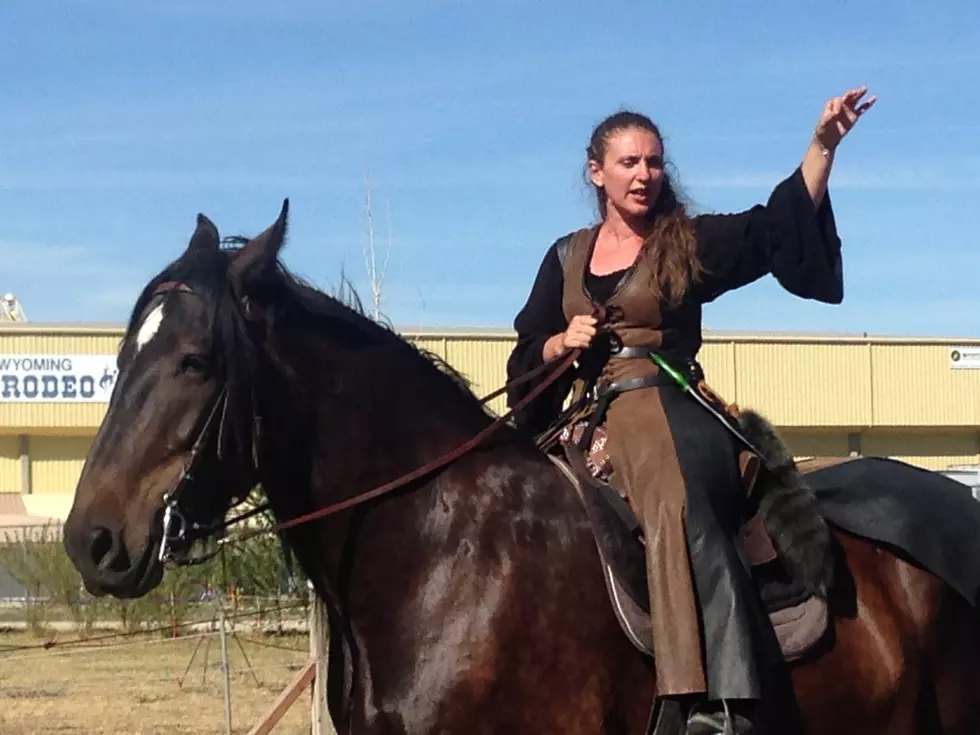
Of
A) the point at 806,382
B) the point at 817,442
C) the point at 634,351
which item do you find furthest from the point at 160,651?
the point at 817,442

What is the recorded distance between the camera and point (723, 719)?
4.32m

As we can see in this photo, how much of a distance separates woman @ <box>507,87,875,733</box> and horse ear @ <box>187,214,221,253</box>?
1.17m

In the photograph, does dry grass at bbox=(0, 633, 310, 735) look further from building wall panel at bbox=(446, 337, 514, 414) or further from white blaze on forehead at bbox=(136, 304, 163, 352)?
building wall panel at bbox=(446, 337, 514, 414)

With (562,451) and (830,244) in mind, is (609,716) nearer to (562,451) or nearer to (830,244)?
(562,451)

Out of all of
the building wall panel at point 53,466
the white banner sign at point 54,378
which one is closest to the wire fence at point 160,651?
the white banner sign at point 54,378

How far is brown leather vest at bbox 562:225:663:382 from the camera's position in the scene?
4.70 meters

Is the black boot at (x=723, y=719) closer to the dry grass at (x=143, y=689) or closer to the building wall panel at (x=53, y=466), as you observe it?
the dry grass at (x=143, y=689)

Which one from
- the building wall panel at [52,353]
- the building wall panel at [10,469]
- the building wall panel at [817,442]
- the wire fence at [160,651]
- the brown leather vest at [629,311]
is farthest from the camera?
the building wall panel at [817,442]

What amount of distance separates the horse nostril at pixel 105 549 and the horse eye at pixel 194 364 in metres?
0.50

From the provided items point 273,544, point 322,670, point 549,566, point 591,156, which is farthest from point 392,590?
point 322,670

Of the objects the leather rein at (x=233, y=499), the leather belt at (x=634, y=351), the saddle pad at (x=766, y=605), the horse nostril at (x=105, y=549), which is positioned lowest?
the saddle pad at (x=766, y=605)

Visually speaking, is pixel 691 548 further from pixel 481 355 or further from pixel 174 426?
pixel 481 355

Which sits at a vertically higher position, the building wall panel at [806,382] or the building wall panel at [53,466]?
the building wall panel at [806,382]

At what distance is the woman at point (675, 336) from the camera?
14.2ft
